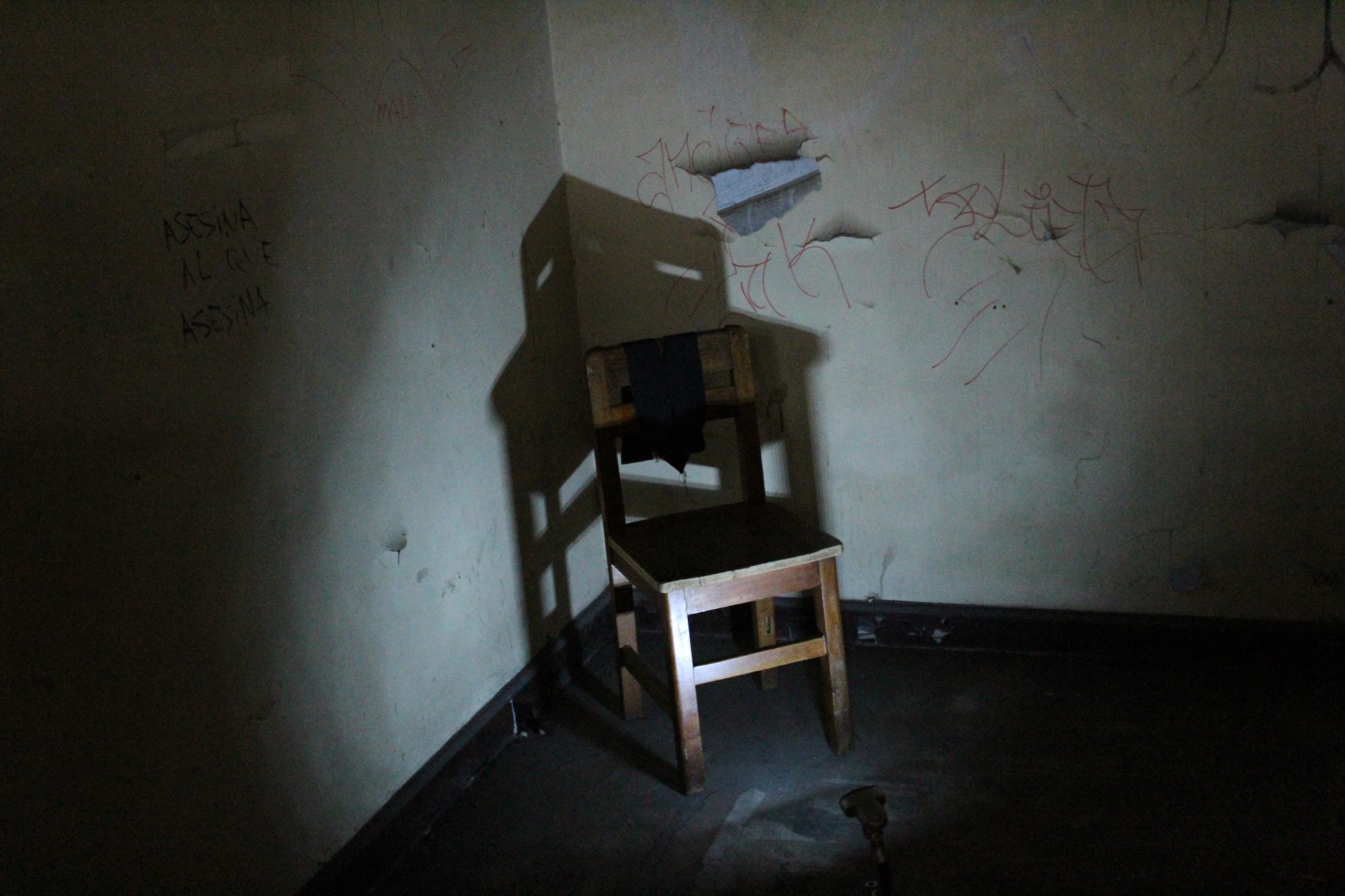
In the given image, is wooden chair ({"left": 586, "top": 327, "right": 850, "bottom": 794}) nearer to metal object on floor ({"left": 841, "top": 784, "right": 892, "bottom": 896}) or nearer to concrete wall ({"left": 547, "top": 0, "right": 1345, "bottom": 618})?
concrete wall ({"left": 547, "top": 0, "right": 1345, "bottom": 618})

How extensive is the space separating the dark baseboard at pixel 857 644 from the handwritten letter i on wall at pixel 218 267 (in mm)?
1008

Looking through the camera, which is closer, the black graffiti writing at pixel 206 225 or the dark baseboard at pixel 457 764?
the black graffiti writing at pixel 206 225

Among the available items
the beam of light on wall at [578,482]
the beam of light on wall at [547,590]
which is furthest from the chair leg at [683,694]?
the beam of light on wall at [578,482]

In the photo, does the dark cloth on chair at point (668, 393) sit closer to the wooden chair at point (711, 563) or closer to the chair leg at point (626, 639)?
the wooden chair at point (711, 563)

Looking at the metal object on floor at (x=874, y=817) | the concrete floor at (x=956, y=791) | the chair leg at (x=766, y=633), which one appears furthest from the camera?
the chair leg at (x=766, y=633)

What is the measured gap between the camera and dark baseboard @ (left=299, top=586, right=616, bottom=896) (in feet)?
6.54

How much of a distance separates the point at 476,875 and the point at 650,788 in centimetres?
44

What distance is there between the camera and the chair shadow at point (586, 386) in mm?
2734

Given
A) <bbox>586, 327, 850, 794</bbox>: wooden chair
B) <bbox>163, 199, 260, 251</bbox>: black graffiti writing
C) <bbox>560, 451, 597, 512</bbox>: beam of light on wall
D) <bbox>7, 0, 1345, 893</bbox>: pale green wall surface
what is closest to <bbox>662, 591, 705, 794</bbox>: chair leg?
<bbox>586, 327, 850, 794</bbox>: wooden chair

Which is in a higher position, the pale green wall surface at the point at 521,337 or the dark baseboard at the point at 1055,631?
the pale green wall surface at the point at 521,337

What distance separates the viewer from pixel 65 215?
4.71 feet

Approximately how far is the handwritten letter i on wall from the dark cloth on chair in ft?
2.90

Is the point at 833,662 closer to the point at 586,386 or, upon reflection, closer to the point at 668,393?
the point at 668,393

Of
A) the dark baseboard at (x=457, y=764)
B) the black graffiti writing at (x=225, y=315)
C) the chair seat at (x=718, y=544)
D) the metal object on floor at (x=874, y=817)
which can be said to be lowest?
the dark baseboard at (x=457, y=764)
